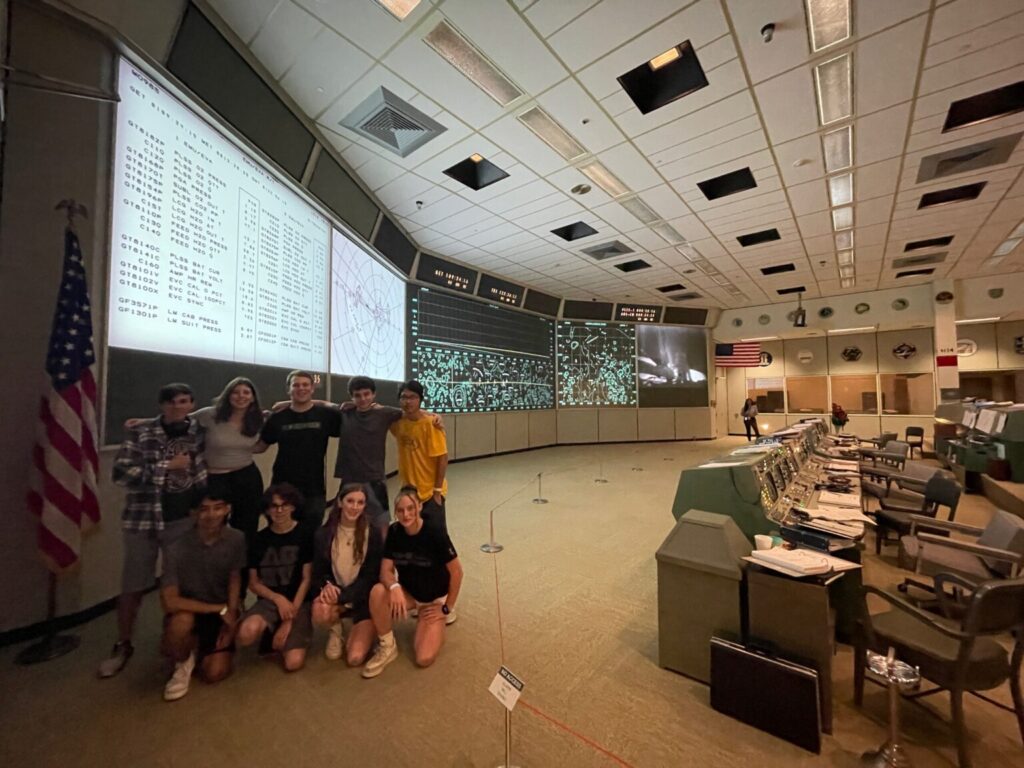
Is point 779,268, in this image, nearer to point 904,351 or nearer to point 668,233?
point 668,233

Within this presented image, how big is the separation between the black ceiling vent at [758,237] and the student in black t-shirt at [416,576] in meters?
6.92

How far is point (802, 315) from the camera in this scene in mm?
9477

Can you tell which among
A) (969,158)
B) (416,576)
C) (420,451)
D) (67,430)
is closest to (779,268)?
(969,158)

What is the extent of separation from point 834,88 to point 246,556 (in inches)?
216

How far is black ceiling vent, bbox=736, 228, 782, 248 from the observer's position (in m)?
6.34

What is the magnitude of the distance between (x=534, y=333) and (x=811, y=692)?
27.7 feet

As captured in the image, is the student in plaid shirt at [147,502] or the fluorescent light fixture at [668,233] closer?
Result: the student in plaid shirt at [147,502]

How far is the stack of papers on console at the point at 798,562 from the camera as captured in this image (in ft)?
5.09

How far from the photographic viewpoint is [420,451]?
2.61 metres

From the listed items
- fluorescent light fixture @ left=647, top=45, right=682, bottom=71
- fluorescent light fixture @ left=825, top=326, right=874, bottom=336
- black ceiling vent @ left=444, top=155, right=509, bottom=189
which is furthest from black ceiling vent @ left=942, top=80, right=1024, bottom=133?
fluorescent light fixture @ left=825, top=326, right=874, bottom=336

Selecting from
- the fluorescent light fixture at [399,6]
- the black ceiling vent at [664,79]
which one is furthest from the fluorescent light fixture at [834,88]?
the fluorescent light fixture at [399,6]

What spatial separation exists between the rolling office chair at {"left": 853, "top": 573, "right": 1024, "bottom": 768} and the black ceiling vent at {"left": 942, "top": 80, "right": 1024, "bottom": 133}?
451cm

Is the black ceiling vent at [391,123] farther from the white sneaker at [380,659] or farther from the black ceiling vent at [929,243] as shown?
the black ceiling vent at [929,243]

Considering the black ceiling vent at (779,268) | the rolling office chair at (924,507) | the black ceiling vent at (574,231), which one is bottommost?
the rolling office chair at (924,507)
